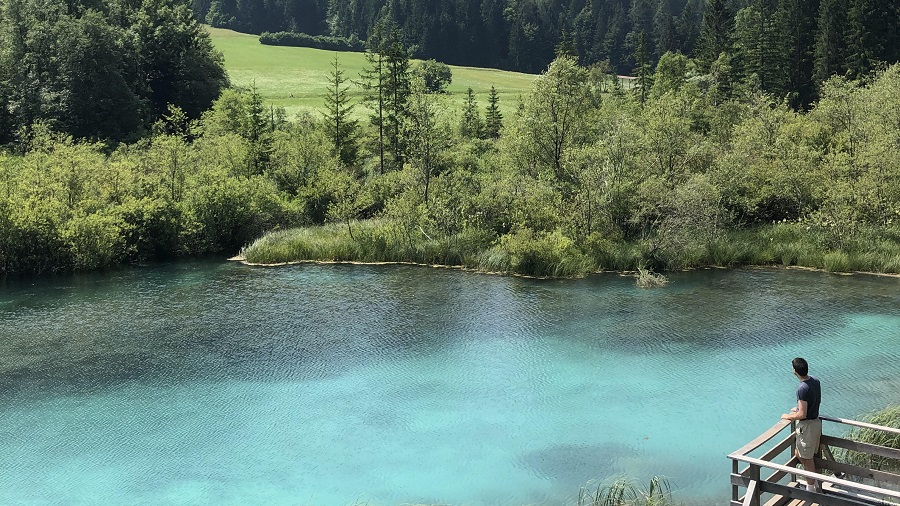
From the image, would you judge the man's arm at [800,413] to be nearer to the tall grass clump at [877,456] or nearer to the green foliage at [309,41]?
the tall grass clump at [877,456]

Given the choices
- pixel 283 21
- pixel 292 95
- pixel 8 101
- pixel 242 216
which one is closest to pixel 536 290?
pixel 242 216

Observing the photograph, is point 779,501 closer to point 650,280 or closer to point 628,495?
point 628,495

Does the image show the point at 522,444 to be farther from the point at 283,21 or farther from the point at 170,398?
the point at 283,21

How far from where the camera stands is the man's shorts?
13.5m

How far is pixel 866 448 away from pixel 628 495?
5316mm

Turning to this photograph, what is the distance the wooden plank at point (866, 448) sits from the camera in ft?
43.5

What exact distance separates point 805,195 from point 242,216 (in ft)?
113

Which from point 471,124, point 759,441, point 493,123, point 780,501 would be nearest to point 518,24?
point 493,123

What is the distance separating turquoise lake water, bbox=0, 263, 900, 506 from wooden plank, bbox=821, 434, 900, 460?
13.5 ft

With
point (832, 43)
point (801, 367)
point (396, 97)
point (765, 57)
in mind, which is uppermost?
point (832, 43)

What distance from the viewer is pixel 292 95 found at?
96.9 metres

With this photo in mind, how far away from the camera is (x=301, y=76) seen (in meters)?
111

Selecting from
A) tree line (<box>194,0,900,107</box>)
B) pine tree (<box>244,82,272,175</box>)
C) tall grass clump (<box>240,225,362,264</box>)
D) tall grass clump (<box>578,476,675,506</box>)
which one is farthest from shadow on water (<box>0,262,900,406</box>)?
tree line (<box>194,0,900,107</box>)

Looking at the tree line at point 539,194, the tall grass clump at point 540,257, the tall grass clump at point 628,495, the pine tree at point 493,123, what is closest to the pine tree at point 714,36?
the pine tree at point 493,123
